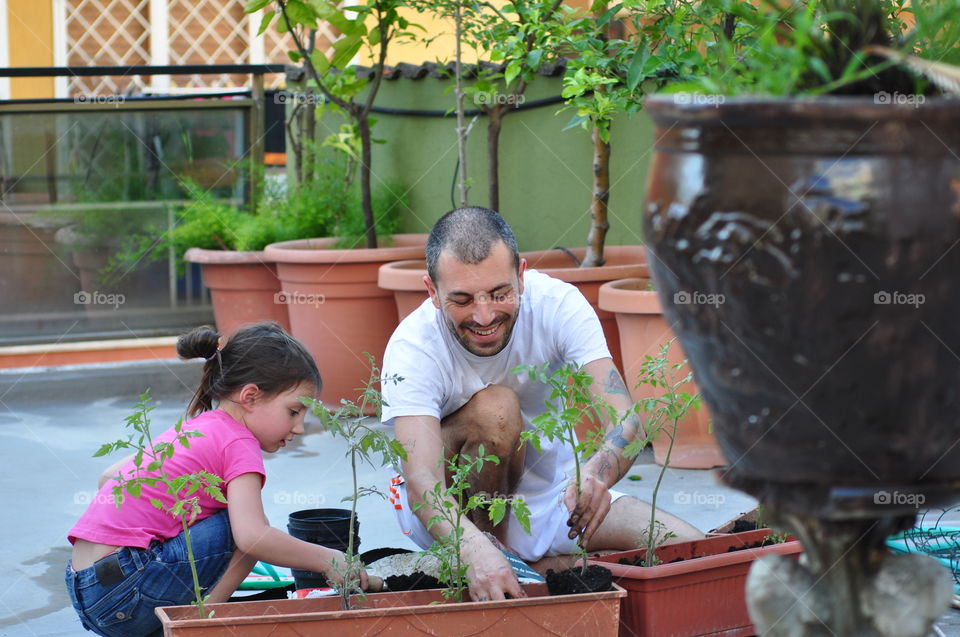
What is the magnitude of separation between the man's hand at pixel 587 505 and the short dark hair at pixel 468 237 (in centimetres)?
51

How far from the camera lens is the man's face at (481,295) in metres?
2.50

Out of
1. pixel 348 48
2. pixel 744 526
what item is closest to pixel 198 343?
pixel 744 526

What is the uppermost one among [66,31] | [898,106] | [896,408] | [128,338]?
[66,31]

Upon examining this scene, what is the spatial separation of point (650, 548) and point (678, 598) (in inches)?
5.2

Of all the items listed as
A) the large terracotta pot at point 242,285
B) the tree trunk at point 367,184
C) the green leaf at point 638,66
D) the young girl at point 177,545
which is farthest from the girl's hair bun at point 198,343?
the large terracotta pot at point 242,285

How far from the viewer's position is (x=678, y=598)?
7.35 ft

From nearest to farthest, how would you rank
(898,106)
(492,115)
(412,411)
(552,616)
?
(898,106), (552,616), (412,411), (492,115)

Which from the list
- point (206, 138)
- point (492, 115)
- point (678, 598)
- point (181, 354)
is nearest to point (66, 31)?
point (206, 138)

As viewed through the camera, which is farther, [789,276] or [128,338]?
[128,338]

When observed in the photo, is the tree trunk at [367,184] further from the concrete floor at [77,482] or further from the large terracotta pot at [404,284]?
the concrete floor at [77,482]

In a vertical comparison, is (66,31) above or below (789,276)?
above

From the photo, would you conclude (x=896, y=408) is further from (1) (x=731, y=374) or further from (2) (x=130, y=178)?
(2) (x=130, y=178)

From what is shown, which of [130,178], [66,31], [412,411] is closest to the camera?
[412,411]

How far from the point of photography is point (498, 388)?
269 centimetres
